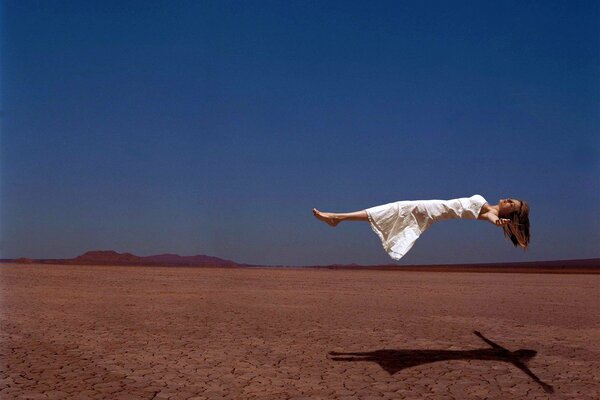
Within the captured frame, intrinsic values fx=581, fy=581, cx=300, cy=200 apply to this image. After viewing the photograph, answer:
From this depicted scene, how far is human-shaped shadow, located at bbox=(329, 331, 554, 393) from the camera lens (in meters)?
8.82

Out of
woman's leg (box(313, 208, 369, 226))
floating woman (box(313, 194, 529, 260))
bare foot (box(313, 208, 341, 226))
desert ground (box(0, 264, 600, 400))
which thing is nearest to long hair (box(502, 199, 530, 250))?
floating woman (box(313, 194, 529, 260))

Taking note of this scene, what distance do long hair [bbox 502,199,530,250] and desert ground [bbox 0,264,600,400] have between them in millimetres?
1945

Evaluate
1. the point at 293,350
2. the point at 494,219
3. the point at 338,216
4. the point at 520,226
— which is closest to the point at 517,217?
the point at 520,226

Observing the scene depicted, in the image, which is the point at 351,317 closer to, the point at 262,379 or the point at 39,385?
the point at 262,379

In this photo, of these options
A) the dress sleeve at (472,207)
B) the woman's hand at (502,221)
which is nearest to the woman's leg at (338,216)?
the dress sleeve at (472,207)

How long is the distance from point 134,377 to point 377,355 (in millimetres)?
3841

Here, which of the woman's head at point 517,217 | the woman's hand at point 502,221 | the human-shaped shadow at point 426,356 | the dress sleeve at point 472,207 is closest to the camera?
the woman's hand at point 502,221

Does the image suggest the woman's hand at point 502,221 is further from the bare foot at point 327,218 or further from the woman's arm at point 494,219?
the bare foot at point 327,218

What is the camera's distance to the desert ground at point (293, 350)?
739 centimetres

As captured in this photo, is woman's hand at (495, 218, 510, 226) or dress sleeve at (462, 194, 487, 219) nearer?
woman's hand at (495, 218, 510, 226)

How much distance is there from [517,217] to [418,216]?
1.21m

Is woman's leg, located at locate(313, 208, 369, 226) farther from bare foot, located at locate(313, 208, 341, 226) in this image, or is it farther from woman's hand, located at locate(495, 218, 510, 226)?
woman's hand, located at locate(495, 218, 510, 226)

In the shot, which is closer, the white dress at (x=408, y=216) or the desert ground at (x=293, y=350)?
the white dress at (x=408, y=216)

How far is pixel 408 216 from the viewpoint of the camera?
7.29 m
